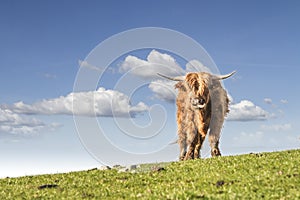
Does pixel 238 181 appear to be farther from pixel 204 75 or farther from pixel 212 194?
pixel 204 75

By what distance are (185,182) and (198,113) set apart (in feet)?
28.1

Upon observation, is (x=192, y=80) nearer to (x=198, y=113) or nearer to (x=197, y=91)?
(x=197, y=91)

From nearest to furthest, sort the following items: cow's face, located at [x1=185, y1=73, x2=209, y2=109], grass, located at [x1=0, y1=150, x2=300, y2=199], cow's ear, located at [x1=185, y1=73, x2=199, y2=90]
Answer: grass, located at [x1=0, y1=150, x2=300, y2=199] → cow's face, located at [x1=185, y1=73, x2=209, y2=109] → cow's ear, located at [x1=185, y1=73, x2=199, y2=90]

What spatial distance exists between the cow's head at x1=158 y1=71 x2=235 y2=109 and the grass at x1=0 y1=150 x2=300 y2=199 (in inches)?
176

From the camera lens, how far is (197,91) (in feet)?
79.5

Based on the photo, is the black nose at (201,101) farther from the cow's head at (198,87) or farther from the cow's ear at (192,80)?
the cow's ear at (192,80)

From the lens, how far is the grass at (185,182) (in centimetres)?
1341

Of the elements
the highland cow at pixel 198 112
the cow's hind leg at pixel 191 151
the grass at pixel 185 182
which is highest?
the highland cow at pixel 198 112

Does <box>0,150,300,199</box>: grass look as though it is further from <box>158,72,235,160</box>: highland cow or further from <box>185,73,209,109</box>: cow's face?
<box>185,73,209,109</box>: cow's face

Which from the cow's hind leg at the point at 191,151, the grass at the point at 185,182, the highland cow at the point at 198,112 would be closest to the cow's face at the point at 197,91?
the highland cow at the point at 198,112

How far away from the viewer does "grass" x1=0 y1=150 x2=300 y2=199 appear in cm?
1341

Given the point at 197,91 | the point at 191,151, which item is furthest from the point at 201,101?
the point at 191,151

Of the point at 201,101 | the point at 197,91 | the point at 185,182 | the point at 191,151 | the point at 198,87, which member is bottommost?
the point at 185,182

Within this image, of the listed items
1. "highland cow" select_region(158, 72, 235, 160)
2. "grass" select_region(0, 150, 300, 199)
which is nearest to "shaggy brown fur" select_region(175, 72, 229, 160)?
"highland cow" select_region(158, 72, 235, 160)
